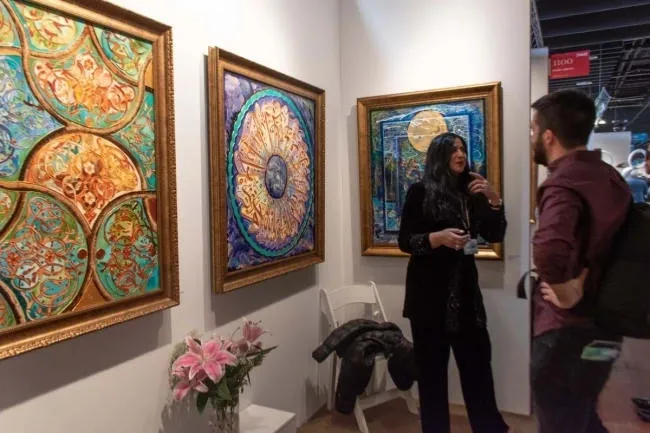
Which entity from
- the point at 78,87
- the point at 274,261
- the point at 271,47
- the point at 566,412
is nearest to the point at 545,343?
the point at 566,412

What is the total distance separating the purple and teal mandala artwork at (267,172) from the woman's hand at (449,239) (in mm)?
738

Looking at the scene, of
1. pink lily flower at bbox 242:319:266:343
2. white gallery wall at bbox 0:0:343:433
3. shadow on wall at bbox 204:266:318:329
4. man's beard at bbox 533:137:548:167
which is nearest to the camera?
white gallery wall at bbox 0:0:343:433

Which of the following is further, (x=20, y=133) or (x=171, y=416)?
(x=171, y=416)

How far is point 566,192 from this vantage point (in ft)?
5.11

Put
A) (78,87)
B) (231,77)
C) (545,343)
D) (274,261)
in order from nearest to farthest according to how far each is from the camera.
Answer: (78,87)
(545,343)
(231,77)
(274,261)

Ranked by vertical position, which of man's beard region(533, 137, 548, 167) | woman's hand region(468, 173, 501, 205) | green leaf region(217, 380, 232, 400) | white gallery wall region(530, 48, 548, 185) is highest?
white gallery wall region(530, 48, 548, 185)

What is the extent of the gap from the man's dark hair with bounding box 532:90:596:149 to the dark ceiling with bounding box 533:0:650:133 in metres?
3.64

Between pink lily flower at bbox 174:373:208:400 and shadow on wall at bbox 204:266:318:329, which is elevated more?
shadow on wall at bbox 204:266:318:329

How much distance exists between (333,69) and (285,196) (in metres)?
1.10

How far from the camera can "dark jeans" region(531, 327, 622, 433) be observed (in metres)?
1.60

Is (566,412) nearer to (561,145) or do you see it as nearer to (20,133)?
(561,145)

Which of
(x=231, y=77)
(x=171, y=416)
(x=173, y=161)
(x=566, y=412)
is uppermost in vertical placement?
(x=231, y=77)

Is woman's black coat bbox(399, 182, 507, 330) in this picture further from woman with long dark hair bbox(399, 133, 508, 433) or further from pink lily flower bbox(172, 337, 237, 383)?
pink lily flower bbox(172, 337, 237, 383)

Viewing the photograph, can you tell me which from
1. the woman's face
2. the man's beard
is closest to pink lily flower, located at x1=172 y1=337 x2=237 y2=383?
the man's beard
